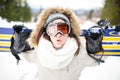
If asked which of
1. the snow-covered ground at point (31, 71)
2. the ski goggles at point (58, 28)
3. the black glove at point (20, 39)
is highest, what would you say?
the ski goggles at point (58, 28)

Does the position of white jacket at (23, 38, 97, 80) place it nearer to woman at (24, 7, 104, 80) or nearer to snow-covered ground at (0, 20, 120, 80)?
woman at (24, 7, 104, 80)

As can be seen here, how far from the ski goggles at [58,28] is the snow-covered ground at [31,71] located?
147 centimetres

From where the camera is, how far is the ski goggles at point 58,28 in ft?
10.6

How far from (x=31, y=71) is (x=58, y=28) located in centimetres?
194

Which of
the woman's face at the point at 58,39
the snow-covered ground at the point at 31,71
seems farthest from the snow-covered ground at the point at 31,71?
the woman's face at the point at 58,39

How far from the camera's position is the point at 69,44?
3.25m

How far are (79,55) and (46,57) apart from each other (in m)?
0.41

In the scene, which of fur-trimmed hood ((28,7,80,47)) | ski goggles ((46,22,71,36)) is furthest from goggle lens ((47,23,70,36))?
fur-trimmed hood ((28,7,80,47))

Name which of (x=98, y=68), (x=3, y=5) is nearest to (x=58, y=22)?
(x=98, y=68)

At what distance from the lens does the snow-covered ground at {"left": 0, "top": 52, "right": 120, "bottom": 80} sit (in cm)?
468

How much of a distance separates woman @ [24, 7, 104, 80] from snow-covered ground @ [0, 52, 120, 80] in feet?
3.80

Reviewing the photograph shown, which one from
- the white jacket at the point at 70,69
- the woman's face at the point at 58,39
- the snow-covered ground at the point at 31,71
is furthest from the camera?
the snow-covered ground at the point at 31,71

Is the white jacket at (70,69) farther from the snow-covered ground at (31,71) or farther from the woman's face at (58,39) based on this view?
the snow-covered ground at (31,71)

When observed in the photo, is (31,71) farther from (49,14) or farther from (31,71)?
(49,14)
